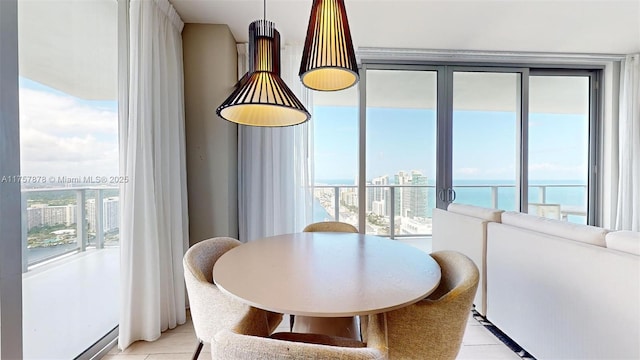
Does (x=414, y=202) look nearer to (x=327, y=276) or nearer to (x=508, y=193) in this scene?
(x=508, y=193)

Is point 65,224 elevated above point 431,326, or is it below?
above

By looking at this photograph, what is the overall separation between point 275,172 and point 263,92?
177 centimetres

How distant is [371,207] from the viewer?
4414mm

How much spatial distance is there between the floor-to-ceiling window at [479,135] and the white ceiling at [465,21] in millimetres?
393

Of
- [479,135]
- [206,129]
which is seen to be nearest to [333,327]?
[206,129]

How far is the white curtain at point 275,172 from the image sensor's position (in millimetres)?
3090

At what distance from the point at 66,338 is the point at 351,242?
5.80ft

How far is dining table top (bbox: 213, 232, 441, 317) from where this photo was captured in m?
0.91

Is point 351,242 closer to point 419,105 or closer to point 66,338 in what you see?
point 66,338

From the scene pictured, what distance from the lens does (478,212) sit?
2.35 m

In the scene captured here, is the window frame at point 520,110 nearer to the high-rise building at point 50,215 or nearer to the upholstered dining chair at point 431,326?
the upholstered dining chair at point 431,326

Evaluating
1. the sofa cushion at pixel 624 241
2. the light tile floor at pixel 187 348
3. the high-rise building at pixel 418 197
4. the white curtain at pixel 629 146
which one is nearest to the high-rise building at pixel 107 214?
the light tile floor at pixel 187 348

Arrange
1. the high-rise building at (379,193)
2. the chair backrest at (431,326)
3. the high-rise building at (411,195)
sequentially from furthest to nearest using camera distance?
the high-rise building at (379,193) < the high-rise building at (411,195) < the chair backrest at (431,326)

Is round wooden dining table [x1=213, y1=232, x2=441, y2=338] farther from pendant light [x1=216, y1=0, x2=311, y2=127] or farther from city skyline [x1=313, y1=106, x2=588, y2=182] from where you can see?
city skyline [x1=313, y1=106, x2=588, y2=182]
